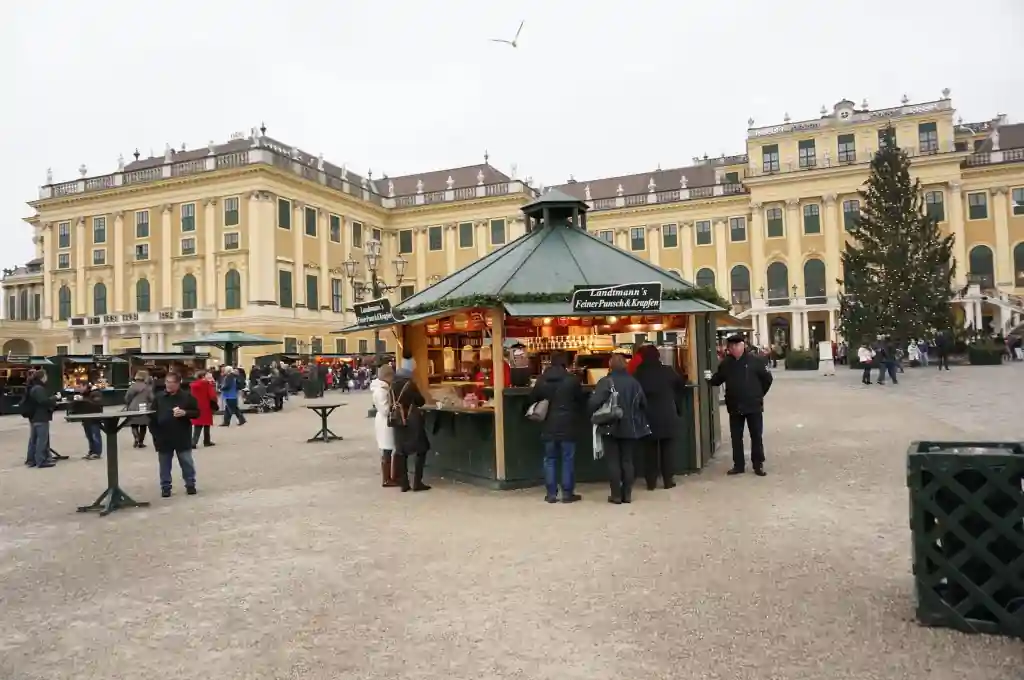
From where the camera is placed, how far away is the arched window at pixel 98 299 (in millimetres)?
50750

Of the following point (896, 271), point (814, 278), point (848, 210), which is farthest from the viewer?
point (814, 278)

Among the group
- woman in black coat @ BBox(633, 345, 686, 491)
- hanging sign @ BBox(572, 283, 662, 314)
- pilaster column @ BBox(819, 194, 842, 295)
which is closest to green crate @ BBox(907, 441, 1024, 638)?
woman in black coat @ BBox(633, 345, 686, 491)

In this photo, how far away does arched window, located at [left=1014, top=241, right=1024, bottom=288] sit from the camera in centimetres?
5288

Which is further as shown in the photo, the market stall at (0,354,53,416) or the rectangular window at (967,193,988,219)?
the rectangular window at (967,193,988,219)

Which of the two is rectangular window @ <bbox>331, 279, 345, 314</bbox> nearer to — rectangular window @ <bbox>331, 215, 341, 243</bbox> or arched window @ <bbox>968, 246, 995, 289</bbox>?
rectangular window @ <bbox>331, 215, 341, 243</bbox>

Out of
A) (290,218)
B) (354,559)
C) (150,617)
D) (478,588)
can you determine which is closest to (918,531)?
(478,588)

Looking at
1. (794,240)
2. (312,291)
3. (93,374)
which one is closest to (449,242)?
(312,291)

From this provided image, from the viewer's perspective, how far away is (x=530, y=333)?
11688mm

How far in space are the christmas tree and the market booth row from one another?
24.8m

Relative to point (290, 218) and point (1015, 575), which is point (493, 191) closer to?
point (290, 218)

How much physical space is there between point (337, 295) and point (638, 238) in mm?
24470

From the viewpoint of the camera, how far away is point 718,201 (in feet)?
196

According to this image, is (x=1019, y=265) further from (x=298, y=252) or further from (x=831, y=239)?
(x=298, y=252)

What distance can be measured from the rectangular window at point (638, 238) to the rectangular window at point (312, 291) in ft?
83.6
